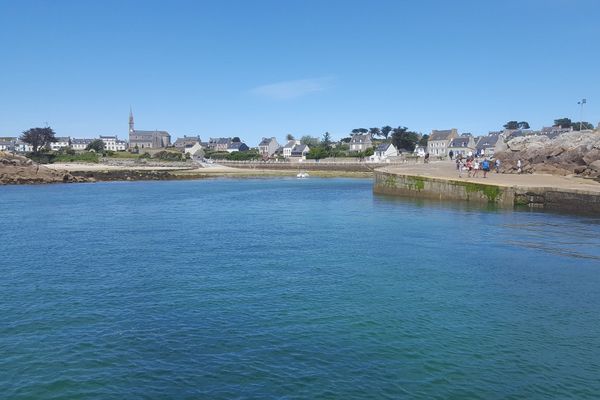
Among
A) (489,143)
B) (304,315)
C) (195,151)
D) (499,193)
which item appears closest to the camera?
(304,315)

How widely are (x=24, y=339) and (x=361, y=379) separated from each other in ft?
23.4

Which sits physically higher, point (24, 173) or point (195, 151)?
point (195, 151)

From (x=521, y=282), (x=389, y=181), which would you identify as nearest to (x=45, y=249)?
(x=521, y=282)

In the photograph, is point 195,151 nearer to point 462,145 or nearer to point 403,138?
point 403,138

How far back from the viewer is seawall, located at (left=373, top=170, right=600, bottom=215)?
2830 cm

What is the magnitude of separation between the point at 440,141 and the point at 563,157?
92330 millimetres

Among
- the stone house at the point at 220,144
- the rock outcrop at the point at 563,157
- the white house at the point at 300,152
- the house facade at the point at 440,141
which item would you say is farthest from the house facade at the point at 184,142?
the rock outcrop at the point at 563,157

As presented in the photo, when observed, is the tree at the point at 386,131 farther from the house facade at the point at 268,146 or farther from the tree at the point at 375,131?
the house facade at the point at 268,146

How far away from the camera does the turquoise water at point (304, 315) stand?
848 centimetres

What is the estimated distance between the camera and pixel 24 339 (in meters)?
10.4

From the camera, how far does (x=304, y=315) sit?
38.5ft

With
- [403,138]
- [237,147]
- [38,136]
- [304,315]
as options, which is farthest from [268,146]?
[304,315]

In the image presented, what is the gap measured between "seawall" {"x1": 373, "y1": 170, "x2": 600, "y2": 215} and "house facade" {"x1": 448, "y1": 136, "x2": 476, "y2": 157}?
267 feet

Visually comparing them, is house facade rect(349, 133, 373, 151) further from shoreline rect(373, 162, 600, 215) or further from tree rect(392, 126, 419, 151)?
shoreline rect(373, 162, 600, 215)
